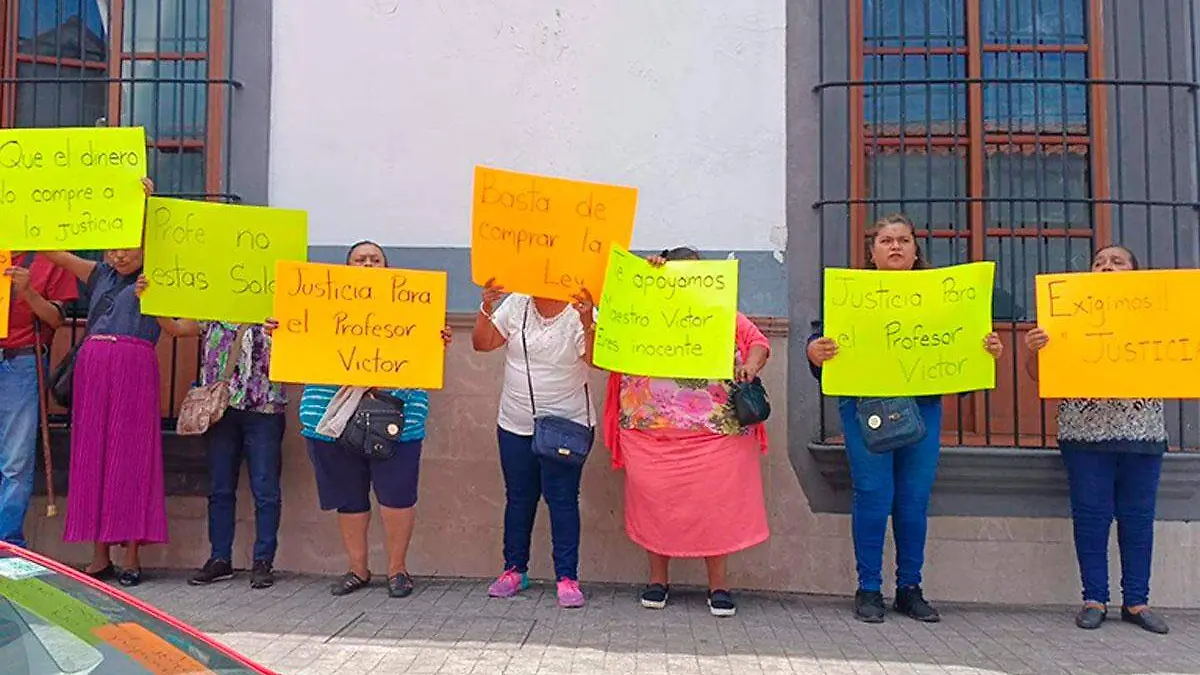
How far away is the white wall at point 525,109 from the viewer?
5410 mm

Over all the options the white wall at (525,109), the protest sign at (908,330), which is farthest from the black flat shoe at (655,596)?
the white wall at (525,109)

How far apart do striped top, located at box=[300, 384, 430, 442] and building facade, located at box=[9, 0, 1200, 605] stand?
Result: 498 millimetres

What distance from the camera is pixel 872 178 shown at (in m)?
5.60

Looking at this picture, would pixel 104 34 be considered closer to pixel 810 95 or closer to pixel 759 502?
pixel 810 95

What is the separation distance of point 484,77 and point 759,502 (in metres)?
2.72

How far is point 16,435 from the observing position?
5.12 metres

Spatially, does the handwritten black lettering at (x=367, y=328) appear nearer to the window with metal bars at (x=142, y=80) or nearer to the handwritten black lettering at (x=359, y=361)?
the handwritten black lettering at (x=359, y=361)

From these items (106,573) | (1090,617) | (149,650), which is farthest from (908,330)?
(106,573)

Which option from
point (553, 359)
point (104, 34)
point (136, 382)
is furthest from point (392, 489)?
point (104, 34)

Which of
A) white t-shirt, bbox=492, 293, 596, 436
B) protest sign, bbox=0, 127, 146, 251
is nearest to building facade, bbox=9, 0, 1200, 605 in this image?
white t-shirt, bbox=492, 293, 596, 436

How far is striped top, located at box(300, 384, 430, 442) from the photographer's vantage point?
4898 millimetres

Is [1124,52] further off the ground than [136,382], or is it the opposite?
[1124,52]

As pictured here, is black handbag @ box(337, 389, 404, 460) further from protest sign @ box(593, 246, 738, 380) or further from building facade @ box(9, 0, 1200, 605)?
protest sign @ box(593, 246, 738, 380)

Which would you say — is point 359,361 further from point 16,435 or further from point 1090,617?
point 1090,617
